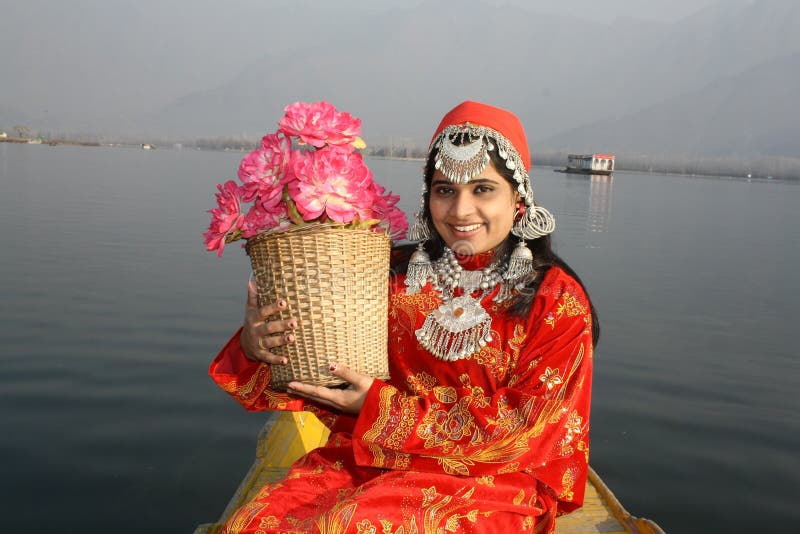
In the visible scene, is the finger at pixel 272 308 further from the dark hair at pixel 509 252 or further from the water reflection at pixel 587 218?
the water reflection at pixel 587 218

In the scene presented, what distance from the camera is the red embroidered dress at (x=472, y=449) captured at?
2100 millimetres

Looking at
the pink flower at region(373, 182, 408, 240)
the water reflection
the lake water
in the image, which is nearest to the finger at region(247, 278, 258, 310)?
the pink flower at region(373, 182, 408, 240)

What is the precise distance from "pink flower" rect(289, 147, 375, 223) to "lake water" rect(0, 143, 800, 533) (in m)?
3.32

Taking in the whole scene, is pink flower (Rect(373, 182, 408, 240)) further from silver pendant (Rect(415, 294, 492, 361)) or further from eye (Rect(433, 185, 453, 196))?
silver pendant (Rect(415, 294, 492, 361))

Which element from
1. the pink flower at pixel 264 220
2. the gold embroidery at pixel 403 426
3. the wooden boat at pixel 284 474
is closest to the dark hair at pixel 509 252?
the gold embroidery at pixel 403 426

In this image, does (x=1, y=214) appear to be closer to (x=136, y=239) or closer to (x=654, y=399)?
(x=136, y=239)

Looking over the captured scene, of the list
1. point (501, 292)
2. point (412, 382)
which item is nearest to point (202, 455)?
point (412, 382)

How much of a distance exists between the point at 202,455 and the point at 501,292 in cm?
385

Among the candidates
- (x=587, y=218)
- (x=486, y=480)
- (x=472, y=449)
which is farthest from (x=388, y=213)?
(x=587, y=218)

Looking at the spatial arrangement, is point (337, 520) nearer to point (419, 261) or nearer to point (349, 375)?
point (349, 375)

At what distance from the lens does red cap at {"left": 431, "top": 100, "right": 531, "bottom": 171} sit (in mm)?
2494

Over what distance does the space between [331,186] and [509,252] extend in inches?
33.8

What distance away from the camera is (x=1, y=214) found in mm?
17641

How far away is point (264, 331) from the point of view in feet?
7.50
